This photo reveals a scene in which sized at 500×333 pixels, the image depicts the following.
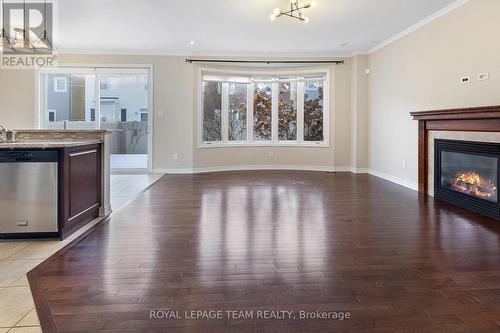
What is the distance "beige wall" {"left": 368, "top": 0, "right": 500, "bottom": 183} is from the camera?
4242 millimetres

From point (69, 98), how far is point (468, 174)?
7.73 metres

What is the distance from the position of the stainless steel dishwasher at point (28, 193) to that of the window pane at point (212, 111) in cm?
545

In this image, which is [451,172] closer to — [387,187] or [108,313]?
[387,187]

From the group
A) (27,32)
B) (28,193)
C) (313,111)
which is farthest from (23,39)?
(313,111)

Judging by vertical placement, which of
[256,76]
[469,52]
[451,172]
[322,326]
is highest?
[256,76]

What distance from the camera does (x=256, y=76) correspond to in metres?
8.87

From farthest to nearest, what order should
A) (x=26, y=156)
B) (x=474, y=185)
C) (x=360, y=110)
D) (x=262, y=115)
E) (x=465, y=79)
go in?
(x=262, y=115) < (x=360, y=110) < (x=465, y=79) < (x=474, y=185) < (x=26, y=156)

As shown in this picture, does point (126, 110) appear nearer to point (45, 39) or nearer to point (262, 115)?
point (45, 39)

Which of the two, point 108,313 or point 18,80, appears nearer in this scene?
point 108,313

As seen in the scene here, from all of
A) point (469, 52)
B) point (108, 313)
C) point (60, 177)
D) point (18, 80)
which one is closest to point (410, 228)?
point (469, 52)

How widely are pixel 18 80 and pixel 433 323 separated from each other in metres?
8.81

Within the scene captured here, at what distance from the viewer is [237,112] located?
8.91 metres

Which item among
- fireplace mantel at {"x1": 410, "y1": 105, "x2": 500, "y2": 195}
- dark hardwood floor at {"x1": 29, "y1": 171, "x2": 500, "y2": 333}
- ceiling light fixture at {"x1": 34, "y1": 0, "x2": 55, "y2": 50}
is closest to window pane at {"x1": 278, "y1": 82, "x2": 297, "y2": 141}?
fireplace mantel at {"x1": 410, "y1": 105, "x2": 500, "y2": 195}

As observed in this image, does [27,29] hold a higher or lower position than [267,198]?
higher
